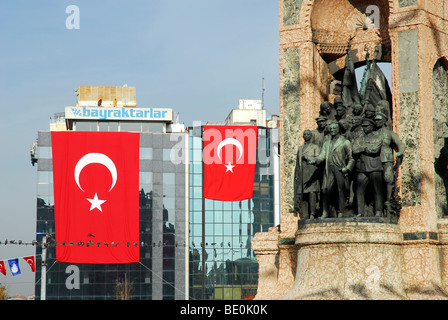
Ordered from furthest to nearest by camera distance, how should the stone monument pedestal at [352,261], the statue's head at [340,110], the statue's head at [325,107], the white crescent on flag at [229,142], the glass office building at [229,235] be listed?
1. the glass office building at [229,235]
2. the white crescent on flag at [229,142]
3. the statue's head at [325,107]
4. the statue's head at [340,110]
5. the stone monument pedestal at [352,261]

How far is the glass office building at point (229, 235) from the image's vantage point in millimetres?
108375

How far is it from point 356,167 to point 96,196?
77.6 m

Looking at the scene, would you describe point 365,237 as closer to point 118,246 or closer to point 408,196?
point 408,196

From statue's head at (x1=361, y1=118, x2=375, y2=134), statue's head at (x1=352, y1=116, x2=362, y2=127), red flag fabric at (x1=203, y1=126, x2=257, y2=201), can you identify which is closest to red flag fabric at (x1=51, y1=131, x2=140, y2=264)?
red flag fabric at (x1=203, y1=126, x2=257, y2=201)

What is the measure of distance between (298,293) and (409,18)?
7945 mm

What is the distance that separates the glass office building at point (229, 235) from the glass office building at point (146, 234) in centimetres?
171

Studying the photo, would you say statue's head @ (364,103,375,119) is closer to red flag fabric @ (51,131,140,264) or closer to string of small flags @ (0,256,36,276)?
string of small flags @ (0,256,36,276)

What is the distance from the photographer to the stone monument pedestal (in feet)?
70.2

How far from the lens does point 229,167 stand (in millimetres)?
96500

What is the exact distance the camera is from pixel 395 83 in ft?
78.2

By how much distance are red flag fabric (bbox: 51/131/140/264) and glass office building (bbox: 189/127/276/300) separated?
1163 centimetres

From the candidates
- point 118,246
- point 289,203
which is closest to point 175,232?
point 118,246

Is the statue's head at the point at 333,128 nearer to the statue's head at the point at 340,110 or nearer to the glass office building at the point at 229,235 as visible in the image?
the statue's head at the point at 340,110

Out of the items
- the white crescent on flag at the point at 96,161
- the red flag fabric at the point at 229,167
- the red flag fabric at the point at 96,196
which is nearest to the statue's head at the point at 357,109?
the red flag fabric at the point at 229,167
